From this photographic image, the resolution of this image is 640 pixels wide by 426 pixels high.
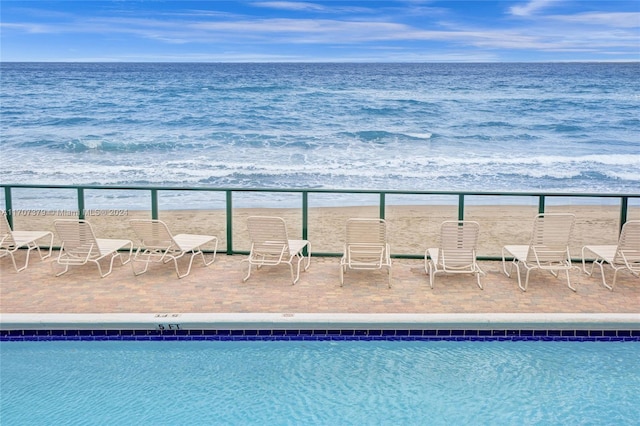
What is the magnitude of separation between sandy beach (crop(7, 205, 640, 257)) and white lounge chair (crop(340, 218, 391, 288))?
3.97 ft

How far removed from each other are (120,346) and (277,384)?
5.82 feet

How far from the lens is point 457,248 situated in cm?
776

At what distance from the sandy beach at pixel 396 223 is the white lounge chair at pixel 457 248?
1358 millimetres

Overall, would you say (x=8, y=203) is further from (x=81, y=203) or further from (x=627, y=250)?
(x=627, y=250)

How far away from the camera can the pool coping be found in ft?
20.8

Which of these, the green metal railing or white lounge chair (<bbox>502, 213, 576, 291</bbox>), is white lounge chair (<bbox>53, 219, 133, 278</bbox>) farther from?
white lounge chair (<bbox>502, 213, 576, 291</bbox>)

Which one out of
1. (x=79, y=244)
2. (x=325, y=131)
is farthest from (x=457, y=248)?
(x=325, y=131)

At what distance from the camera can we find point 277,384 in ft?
18.7

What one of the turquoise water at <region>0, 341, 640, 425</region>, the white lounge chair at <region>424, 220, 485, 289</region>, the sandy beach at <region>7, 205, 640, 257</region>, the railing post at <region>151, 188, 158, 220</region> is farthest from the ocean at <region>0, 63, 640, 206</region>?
the turquoise water at <region>0, 341, 640, 425</region>

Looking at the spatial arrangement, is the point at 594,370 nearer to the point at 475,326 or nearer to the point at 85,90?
the point at 475,326

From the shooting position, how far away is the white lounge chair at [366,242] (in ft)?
25.9

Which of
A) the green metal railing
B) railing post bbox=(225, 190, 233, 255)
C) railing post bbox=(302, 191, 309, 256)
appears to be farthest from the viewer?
railing post bbox=(225, 190, 233, 255)

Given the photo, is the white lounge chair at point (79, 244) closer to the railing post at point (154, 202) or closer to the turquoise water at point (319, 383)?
the railing post at point (154, 202)

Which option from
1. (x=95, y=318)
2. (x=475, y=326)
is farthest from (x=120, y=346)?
(x=475, y=326)
